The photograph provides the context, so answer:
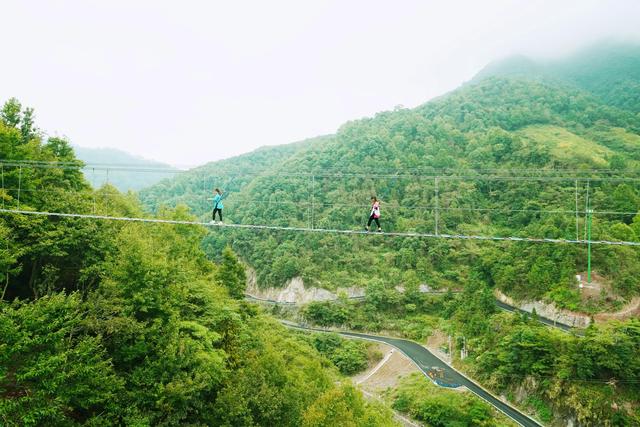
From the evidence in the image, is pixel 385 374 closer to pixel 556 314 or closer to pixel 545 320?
pixel 545 320

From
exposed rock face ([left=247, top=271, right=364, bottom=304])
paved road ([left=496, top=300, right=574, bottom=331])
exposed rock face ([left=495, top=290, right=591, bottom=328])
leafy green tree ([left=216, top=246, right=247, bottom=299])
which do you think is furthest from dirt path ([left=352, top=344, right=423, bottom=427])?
exposed rock face ([left=247, top=271, right=364, bottom=304])

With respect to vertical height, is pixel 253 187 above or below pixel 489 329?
above

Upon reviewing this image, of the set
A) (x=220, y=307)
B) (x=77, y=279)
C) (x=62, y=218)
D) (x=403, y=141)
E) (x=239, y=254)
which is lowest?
(x=239, y=254)

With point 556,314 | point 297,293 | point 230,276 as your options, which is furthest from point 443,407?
point 297,293

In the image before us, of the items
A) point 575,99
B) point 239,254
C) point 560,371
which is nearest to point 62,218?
point 560,371

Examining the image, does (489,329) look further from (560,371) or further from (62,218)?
(62,218)

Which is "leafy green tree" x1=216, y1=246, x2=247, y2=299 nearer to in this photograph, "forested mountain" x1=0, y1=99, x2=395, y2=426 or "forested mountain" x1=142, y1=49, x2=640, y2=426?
"forested mountain" x1=142, y1=49, x2=640, y2=426
